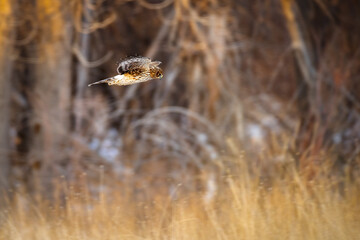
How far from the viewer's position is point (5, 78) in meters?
8.80

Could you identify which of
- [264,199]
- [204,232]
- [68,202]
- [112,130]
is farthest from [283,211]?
[112,130]

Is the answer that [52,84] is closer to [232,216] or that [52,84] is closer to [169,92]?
[169,92]

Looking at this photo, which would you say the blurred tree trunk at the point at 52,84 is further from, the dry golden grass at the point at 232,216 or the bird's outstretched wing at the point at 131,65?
the bird's outstretched wing at the point at 131,65

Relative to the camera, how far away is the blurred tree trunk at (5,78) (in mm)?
8633

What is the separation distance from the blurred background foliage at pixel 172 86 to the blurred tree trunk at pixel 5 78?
0.04 meters

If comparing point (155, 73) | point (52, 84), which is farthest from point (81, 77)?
point (155, 73)

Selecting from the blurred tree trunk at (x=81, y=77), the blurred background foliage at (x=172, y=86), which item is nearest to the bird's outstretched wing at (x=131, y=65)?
the blurred background foliage at (x=172, y=86)

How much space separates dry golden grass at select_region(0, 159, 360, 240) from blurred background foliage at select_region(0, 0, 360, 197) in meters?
2.78

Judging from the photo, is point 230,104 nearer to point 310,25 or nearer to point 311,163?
point 310,25

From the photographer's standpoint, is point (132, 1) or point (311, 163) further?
point (132, 1)

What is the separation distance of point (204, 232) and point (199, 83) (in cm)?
665

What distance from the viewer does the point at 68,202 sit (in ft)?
20.0

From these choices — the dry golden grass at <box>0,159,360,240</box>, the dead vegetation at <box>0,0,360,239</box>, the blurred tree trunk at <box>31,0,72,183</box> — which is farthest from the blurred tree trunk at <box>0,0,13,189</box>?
the dry golden grass at <box>0,159,360,240</box>

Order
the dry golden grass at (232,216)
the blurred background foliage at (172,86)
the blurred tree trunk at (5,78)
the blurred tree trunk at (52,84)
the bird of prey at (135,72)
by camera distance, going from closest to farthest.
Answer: the bird of prey at (135,72) < the dry golden grass at (232,216) < the blurred tree trunk at (5,78) < the blurred tree trunk at (52,84) < the blurred background foliage at (172,86)
